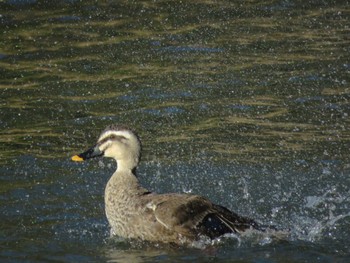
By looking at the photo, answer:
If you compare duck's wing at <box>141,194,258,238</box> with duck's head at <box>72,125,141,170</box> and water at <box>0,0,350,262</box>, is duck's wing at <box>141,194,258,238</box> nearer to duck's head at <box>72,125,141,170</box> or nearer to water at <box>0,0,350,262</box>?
water at <box>0,0,350,262</box>

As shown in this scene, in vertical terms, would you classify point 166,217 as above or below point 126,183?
below

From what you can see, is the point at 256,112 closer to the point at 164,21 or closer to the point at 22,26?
the point at 164,21

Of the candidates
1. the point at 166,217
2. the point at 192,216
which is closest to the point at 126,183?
the point at 166,217

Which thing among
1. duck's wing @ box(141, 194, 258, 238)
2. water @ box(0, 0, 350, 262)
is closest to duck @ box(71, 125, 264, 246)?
duck's wing @ box(141, 194, 258, 238)

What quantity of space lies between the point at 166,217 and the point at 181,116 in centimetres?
423

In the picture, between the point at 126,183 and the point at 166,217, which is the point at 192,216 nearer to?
Answer: the point at 166,217

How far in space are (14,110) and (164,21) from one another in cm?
495

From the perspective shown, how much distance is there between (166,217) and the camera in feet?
31.4

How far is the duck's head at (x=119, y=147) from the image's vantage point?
33.9 feet

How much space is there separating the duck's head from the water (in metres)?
0.69

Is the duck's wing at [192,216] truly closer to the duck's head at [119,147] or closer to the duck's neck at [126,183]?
the duck's neck at [126,183]

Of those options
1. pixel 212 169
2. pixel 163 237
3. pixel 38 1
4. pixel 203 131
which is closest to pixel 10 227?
pixel 163 237

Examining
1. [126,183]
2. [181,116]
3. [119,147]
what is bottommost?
[181,116]

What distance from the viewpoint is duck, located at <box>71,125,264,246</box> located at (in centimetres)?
960
